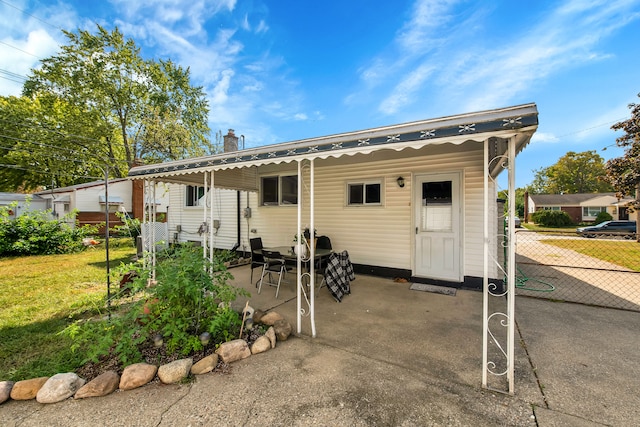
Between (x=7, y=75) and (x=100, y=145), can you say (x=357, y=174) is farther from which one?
(x=7, y=75)

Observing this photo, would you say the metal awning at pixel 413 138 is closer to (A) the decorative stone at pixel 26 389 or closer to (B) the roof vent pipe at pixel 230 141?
(A) the decorative stone at pixel 26 389

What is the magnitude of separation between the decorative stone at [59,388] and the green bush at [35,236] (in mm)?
10382

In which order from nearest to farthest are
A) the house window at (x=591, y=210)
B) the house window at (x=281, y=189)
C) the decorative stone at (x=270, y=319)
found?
the decorative stone at (x=270, y=319) → the house window at (x=281, y=189) → the house window at (x=591, y=210)

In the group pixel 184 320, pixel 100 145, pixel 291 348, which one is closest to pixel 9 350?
pixel 184 320

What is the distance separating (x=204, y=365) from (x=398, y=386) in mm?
1801

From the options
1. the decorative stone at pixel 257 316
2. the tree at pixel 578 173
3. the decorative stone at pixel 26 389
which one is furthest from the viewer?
the tree at pixel 578 173

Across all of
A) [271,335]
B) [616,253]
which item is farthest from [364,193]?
[616,253]

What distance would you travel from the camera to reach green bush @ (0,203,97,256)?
898 centimetres

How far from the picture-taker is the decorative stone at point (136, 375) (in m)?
2.29

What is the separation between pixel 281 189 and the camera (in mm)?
7074

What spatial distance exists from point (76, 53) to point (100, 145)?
222 inches

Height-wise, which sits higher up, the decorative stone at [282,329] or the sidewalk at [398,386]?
the decorative stone at [282,329]

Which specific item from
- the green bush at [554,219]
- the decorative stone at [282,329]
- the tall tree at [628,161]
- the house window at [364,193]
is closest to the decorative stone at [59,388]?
the decorative stone at [282,329]

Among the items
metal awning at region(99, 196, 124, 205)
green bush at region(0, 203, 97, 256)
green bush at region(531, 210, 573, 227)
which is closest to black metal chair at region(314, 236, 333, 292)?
green bush at region(0, 203, 97, 256)
